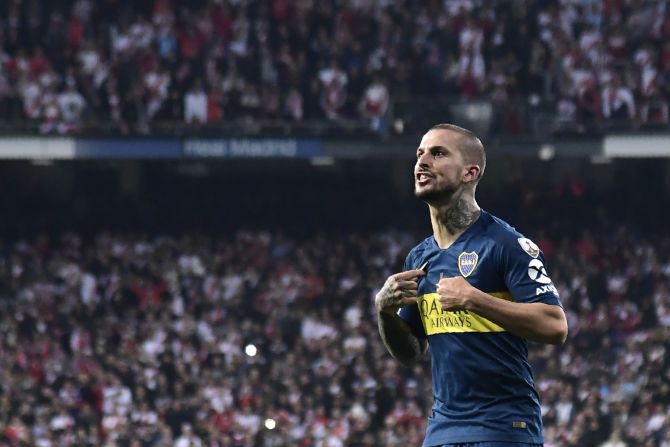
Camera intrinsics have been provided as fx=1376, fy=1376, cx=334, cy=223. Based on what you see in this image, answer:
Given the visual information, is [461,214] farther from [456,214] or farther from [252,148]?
[252,148]

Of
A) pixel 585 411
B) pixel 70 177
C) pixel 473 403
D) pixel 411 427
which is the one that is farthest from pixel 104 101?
pixel 473 403

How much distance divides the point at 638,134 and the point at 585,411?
19.7 feet

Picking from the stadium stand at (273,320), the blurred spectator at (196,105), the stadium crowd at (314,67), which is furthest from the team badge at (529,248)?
the blurred spectator at (196,105)

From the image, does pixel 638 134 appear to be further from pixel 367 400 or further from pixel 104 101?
pixel 104 101

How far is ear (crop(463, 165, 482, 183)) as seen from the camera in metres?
5.31

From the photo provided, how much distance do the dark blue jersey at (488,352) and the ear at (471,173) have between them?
170 mm

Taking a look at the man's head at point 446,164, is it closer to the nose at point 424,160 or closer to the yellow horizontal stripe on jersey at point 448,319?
the nose at point 424,160

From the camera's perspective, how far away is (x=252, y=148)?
74.0 ft

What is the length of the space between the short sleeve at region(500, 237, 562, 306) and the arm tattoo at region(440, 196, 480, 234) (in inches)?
10.3

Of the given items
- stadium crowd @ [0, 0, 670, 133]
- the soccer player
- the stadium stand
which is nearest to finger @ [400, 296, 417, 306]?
the soccer player

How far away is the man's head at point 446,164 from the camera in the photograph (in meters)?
5.24

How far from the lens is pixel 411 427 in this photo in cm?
1842

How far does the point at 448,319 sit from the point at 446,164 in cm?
59

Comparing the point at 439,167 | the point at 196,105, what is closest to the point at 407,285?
the point at 439,167
